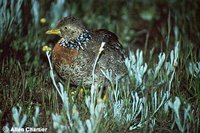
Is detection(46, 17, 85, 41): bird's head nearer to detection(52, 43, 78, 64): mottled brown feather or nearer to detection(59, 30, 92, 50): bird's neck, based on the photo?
detection(59, 30, 92, 50): bird's neck

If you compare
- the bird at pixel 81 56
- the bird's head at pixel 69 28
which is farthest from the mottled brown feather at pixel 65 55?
the bird's head at pixel 69 28

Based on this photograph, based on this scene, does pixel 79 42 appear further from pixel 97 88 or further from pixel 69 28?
pixel 97 88

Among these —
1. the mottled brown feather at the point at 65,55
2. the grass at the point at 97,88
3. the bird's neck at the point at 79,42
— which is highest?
the bird's neck at the point at 79,42

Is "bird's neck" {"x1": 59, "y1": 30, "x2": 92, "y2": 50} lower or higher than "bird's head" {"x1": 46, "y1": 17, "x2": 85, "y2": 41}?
lower

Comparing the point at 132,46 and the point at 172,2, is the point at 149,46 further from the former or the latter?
Answer: the point at 172,2

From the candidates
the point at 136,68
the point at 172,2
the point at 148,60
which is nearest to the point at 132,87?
the point at 136,68

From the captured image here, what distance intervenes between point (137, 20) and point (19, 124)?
399cm

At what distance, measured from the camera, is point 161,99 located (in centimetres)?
444

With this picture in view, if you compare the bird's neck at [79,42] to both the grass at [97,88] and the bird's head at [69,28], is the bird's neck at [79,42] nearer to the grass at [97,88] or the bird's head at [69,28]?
the bird's head at [69,28]

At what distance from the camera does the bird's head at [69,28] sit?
489cm

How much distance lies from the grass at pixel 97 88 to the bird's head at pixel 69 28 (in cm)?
25

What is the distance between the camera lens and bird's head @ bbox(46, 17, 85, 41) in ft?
16.1

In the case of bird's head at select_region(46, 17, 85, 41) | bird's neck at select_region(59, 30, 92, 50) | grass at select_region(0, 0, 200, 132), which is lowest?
grass at select_region(0, 0, 200, 132)

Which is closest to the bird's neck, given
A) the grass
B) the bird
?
the bird
